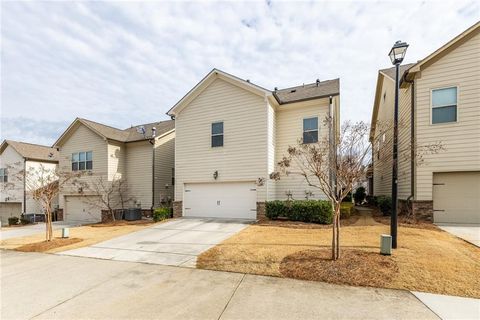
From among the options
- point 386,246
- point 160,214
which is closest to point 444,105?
point 386,246

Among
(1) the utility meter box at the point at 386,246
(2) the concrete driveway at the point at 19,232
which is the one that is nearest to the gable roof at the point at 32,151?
(2) the concrete driveway at the point at 19,232

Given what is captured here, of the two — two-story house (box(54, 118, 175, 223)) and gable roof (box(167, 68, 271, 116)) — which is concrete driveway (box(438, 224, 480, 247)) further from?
two-story house (box(54, 118, 175, 223))

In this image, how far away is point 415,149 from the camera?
9.76 m

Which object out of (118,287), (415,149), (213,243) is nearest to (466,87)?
(415,149)

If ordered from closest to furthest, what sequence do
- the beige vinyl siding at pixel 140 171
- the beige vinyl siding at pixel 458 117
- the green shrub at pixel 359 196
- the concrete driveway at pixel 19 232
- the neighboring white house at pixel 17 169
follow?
the beige vinyl siding at pixel 458 117, the concrete driveway at pixel 19 232, the beige vinyl siding at pixel 140 171, the neighboring white house at pixel 17 169, the green shrub at pixel 359 196

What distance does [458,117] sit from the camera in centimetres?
1002

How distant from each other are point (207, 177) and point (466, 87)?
503 inches

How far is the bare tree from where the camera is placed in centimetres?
1647

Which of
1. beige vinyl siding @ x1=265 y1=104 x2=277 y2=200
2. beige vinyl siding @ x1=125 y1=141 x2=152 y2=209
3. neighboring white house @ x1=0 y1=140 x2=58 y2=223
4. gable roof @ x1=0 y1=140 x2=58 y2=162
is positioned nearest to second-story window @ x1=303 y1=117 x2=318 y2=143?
beige vinyl siding @ x1=265 y1=104 x2=277 y2=200

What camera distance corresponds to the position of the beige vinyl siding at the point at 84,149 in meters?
16.8

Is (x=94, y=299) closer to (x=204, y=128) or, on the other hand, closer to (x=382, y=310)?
(x=382, y=310)

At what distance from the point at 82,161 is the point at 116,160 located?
2825 mm

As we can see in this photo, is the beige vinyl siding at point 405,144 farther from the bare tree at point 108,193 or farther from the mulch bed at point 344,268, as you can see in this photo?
the bare tree at point 108,193

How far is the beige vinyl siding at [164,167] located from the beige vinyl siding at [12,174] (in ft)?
47.1
